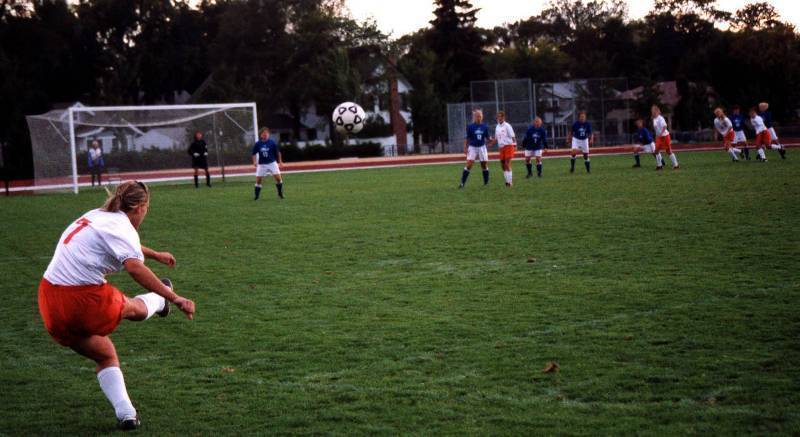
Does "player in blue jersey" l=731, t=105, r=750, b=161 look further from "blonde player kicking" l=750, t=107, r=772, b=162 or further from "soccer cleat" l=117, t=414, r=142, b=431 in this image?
"soccer cleat" l=117, t=414, r=142, b=431

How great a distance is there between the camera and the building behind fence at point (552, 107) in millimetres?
52344

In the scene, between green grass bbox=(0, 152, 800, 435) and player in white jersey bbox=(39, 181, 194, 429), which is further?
green grass bbox=(0, 152, 800, 435)

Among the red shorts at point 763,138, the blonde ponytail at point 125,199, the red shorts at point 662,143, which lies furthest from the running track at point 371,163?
the blonde ponytail at point 125,199

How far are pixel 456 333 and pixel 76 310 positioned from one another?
3.32 m

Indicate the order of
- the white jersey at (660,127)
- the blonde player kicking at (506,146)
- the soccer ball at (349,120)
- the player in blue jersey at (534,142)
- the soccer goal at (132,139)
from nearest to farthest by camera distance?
the blonde player kicking at (506,146) → the soccer ball at (349,120) → the player in blue jersey at (534,142) → the white jersey at (660,127) → the soccer goal at (132,139)

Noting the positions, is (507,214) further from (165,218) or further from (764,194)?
(165,218)

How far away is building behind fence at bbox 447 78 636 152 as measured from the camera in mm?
52344

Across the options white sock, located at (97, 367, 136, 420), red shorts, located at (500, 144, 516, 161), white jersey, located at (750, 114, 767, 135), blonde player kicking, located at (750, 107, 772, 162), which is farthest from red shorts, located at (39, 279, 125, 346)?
white jersey, located at (750, 114, 767, 135)

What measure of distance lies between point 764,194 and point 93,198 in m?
19.9

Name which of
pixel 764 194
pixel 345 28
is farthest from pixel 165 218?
pixel 345 28

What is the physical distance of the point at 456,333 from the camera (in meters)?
7.48

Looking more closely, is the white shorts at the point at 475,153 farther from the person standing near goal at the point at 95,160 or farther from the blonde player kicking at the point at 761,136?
the person standing near goal at the point at 95,160

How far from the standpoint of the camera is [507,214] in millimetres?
→ 16812

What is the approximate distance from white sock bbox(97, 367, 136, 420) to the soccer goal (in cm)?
2802
